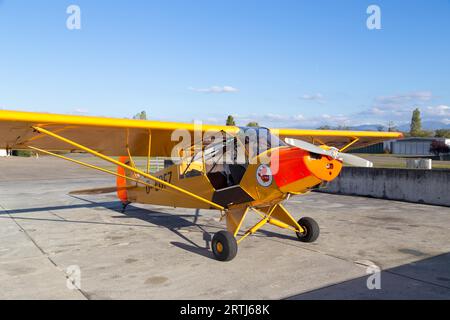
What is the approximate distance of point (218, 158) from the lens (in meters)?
6.61

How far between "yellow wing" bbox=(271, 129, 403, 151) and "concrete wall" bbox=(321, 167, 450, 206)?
2971 millimetres

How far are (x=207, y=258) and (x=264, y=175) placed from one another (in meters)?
1.65

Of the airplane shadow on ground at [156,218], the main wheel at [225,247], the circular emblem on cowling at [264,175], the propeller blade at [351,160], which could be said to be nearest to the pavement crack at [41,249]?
the airplane shadow on ground at [156,218]

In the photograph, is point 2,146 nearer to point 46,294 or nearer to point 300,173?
point 46,294

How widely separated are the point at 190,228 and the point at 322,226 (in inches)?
121

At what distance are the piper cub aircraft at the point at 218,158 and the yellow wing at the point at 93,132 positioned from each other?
0.01 metres

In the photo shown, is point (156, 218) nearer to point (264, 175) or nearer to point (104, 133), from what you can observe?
point (104, 133)

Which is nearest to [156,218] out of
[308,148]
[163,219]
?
[163,219]

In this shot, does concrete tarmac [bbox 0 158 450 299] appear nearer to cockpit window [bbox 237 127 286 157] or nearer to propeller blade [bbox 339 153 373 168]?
propeller blade [bbox 339 153 373 168]

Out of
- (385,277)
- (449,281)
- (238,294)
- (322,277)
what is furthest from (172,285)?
(449,281)

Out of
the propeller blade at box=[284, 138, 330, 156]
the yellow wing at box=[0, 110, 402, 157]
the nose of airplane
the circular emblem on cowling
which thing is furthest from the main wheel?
the yellow wing at box=[0, 110, 402, 157]

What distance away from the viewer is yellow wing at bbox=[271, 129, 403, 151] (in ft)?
28.7

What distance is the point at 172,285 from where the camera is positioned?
4.66m

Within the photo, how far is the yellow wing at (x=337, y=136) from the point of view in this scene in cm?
874
